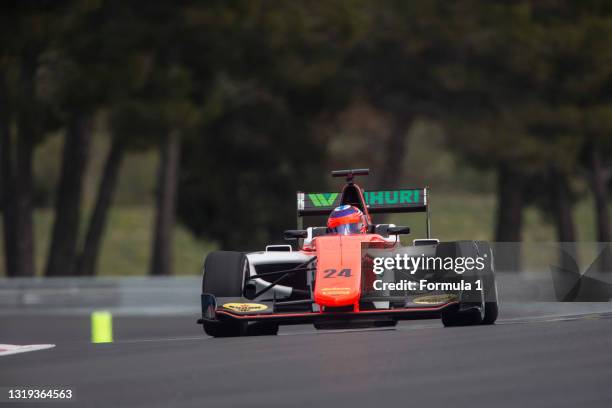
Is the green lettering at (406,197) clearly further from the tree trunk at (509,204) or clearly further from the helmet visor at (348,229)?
the tree trunk at (509,204)

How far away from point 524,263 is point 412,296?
289 cm

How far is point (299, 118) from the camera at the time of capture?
50.4 meters

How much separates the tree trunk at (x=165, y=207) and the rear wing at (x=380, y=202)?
2691 cm

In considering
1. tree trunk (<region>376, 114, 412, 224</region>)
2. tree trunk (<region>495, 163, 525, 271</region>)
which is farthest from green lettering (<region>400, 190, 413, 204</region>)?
tree trunk (<region>376, 114, 412, 224</region>)

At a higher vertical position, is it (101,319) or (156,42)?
(156,42)

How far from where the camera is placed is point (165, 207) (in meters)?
44.3

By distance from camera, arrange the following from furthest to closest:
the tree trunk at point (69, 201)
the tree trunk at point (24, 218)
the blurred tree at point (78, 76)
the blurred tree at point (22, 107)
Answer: the tree trunk at point (69, 201)
the tree trunk at point (24, 218)
the blurred tree at point (78, 76)
the blurred tree at point (22, 107)

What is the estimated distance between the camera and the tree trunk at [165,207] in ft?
145

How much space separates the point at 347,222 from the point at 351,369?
441 cm

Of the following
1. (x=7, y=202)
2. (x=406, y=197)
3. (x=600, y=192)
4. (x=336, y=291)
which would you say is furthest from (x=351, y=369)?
(x=600, y=192)

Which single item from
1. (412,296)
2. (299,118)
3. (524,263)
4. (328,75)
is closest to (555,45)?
(328,75)

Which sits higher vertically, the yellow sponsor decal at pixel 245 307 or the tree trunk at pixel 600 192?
the tree trunk at pixel 600 192

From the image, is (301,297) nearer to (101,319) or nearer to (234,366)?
(101,319)

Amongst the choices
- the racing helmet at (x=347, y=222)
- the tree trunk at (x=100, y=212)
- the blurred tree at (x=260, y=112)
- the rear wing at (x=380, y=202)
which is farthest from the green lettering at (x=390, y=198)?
the tree trunk at (x=100, y=212)
